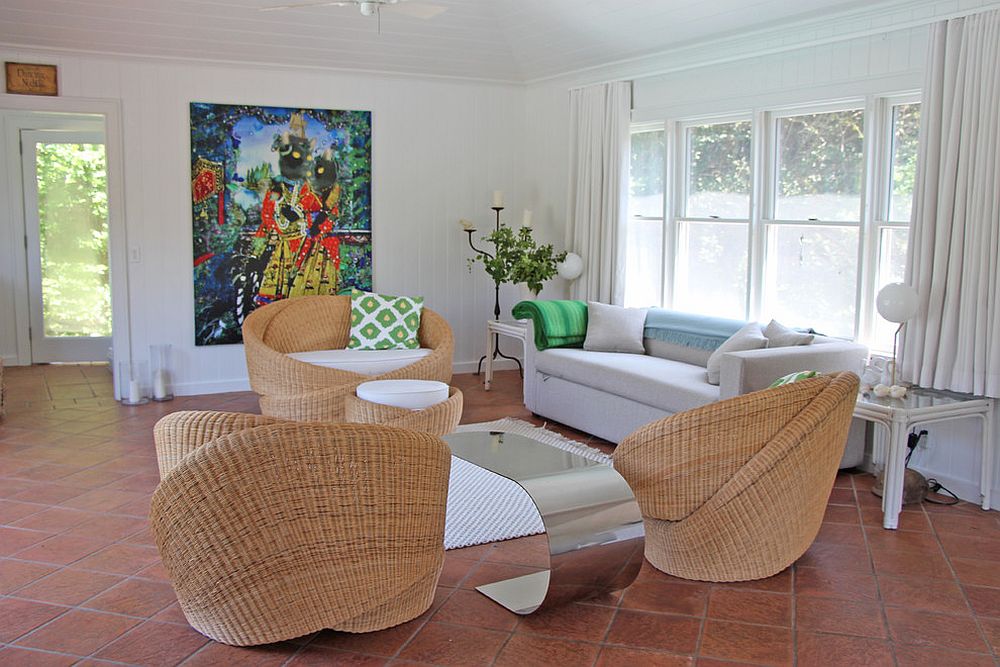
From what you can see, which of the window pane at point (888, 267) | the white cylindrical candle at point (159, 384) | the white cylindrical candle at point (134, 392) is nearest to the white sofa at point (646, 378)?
the window pane at point (888, 267)

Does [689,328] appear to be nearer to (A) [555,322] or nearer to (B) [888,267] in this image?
(A) [555,322]

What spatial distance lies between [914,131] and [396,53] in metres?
3.77

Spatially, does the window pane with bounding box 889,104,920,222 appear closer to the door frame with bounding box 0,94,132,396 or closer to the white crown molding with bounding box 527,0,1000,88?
the white crown molding with bounding box 527,0,1000,88

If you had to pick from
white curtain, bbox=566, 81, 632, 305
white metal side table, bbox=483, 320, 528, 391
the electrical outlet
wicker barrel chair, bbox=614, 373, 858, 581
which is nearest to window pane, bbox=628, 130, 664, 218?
white curtain, bbox=566, 81, 632, 305

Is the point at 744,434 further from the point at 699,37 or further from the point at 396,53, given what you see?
the point at 396,53

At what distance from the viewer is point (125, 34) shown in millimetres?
6289

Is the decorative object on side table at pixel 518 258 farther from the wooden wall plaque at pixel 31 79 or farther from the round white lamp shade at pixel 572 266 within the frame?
the wooden wall plaque at pixel 31 79

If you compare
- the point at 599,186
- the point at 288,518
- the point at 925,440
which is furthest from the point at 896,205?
the point at 288,518

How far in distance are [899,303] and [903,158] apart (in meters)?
0.93

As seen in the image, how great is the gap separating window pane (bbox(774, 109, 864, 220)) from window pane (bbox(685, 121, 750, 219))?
1.02 ft

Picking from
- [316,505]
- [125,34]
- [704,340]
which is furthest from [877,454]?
[125,34]

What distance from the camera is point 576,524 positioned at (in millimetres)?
3166

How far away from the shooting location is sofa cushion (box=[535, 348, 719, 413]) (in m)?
4.95

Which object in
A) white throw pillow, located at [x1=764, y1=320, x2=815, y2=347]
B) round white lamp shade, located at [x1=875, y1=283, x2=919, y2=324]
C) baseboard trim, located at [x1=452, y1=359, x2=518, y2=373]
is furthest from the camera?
baseboard trim, located at [x1=452, y1=359, x2=518, y2=373]
